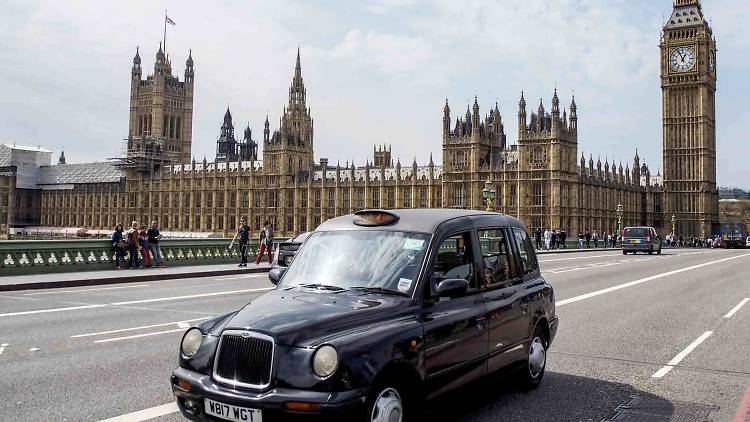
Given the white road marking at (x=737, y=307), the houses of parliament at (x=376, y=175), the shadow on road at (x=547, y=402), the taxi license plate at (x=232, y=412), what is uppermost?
the houses of parliament at (x=376, y=175)

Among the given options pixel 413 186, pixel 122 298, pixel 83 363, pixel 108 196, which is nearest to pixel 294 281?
pixel 83 363

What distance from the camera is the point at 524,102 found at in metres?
72.9

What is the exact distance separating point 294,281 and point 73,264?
60.0 ft

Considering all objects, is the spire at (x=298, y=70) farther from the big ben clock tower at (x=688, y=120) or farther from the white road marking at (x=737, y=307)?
the white road marking at (x=737, y=307)

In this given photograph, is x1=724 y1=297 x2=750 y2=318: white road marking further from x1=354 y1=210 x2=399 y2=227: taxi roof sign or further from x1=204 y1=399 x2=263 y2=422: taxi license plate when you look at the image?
x1=204 y1=399 x2=263 y2=422: taxi license plate

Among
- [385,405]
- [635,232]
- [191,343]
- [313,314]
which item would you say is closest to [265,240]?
[191,343]

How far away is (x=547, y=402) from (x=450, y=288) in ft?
6.45

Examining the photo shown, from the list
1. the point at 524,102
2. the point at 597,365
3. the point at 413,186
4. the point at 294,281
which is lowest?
the point at 597,365

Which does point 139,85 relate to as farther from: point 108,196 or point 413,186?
point 413,186

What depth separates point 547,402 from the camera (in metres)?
6.02

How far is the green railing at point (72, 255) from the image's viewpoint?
64.0 ft

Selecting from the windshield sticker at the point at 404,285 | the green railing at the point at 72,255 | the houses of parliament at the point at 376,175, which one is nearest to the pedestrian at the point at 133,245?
the green railing at the point at 72,255

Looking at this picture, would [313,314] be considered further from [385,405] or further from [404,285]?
[404,285]

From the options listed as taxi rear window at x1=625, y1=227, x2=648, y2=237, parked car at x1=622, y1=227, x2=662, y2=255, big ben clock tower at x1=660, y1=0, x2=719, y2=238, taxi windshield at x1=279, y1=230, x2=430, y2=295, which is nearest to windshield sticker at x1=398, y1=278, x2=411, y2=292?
taxi windshield at x1=279, y1=230, x2=430, y2=295
